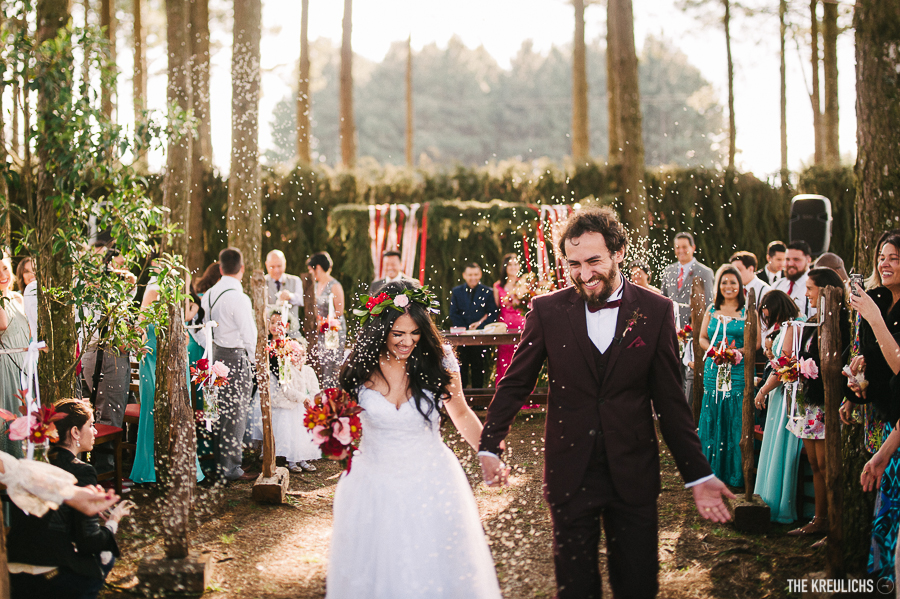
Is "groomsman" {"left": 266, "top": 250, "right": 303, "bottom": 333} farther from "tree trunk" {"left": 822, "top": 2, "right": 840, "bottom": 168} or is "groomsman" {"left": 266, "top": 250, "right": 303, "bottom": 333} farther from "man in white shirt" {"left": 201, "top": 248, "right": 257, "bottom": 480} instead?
"tree trunk" {"left": 822, "top": 2, "right": 840, "bottom": 168}

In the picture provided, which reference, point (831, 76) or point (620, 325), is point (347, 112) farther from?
point (620, 325)

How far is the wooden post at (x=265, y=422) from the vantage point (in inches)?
219

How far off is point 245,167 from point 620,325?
21.9 feet

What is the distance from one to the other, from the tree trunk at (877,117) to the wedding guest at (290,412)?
15.1 feet

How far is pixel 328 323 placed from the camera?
7.46m

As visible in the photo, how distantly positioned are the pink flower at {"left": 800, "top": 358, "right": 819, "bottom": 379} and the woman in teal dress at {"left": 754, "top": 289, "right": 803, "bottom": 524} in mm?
373

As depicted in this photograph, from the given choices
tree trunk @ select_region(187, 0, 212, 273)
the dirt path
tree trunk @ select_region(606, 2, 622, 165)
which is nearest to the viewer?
the dirt path

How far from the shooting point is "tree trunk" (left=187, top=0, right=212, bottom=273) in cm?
1198

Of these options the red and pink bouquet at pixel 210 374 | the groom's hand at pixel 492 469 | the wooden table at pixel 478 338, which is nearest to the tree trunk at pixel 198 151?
the wooden table at pixel 478 338

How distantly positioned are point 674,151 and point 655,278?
26.1 metres

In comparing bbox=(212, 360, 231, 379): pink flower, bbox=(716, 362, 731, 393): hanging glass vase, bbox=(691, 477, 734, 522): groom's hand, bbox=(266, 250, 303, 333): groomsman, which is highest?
bbox=(266, 250, 303, 333): groomsman

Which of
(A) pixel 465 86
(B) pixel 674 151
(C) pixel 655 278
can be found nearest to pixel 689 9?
(C) pixel 655 278

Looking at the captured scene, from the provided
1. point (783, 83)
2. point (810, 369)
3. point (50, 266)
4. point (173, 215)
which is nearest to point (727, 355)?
point (810, 369)

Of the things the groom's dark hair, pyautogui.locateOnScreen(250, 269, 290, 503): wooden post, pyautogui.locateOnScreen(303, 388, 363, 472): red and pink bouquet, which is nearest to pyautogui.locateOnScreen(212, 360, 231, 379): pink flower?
pyautogui.locateOnScreen(250, 269, 290, 503): wooden post
